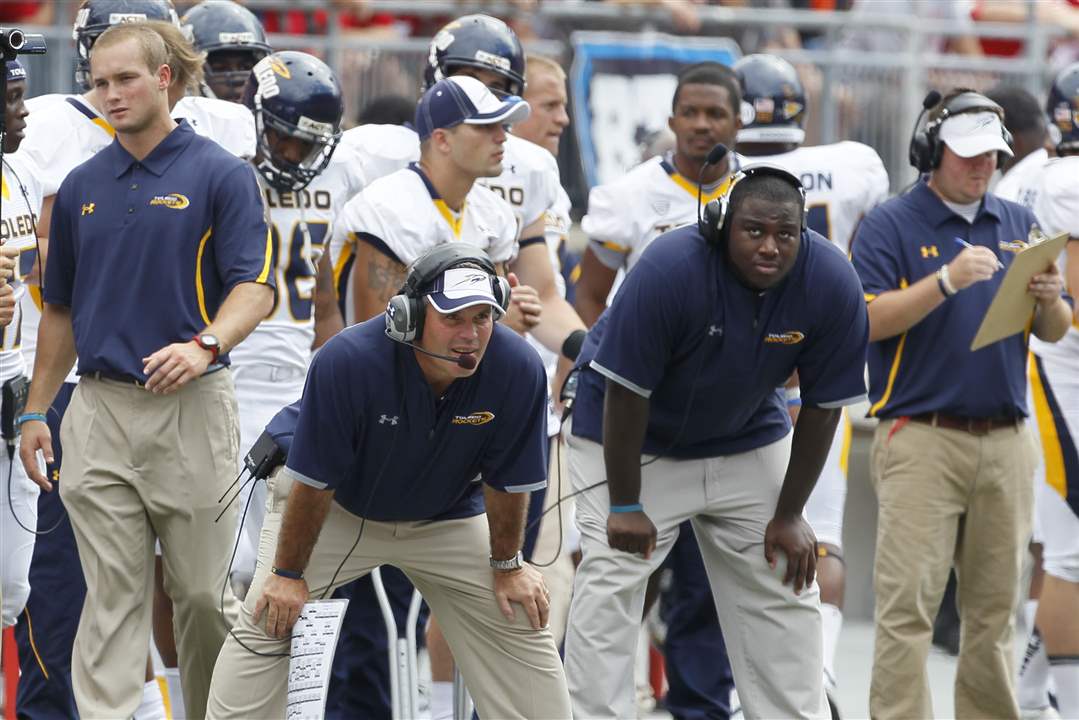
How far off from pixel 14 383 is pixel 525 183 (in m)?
2.22

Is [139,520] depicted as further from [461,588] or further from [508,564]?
[508,564]

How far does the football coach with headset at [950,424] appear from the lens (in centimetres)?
668

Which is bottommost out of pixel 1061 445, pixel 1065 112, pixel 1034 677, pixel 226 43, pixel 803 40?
pixel 1034 677

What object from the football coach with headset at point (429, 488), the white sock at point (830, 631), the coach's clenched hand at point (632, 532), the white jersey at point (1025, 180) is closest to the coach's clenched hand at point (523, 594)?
the football coach with headset at point (429, 488)

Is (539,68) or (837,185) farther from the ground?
(539,68)

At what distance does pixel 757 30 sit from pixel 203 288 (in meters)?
6.67

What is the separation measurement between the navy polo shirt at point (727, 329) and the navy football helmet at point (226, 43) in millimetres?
2424

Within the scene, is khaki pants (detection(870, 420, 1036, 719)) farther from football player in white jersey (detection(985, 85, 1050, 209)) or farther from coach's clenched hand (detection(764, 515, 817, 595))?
football player in white jersey (detection(985, 85, 1050, 209))

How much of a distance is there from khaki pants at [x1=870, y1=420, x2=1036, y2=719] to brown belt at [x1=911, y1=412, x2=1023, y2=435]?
2 centimetres

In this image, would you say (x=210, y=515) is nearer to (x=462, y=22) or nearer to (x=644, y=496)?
(x=644, y=496)

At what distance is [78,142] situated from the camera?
6.64 m

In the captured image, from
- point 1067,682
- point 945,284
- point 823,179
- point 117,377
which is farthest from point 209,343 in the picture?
point 1067,682

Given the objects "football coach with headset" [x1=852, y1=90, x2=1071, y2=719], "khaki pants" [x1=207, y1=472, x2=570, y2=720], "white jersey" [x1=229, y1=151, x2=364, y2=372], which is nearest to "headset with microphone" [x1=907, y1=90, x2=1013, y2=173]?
"football coach with headset" [x1=852, y1=90, x2=1071, y2=719]

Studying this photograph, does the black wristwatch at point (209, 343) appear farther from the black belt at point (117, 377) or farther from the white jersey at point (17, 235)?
the white jersey at point (17, 235)
